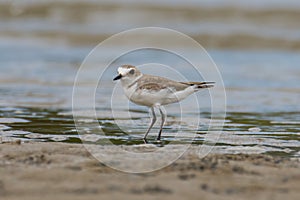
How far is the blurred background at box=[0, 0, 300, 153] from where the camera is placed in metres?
11.8

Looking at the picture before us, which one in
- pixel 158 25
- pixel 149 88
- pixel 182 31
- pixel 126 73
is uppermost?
pixel 158 25

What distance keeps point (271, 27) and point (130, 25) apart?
531cm

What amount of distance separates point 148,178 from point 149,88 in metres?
2.12

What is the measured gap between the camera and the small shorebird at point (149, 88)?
762 centimetres

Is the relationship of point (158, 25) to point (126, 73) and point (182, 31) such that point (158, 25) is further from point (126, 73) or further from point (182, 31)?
point (126, 73)

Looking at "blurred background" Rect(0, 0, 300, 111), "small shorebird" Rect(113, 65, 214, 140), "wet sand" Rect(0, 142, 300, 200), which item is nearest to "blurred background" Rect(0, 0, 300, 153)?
"blurred background" Rect(0, 0, 300, 111)

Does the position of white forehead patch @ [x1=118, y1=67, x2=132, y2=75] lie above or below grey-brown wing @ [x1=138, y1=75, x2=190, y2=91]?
above

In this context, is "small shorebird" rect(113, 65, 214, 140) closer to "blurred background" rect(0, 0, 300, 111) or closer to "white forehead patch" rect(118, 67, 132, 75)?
"white forehead patch" rect(118, 67, 132, 75)

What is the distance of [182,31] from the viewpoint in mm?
24094

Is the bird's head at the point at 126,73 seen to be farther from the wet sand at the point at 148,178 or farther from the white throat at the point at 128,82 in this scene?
the wet sand at the point at 148,178

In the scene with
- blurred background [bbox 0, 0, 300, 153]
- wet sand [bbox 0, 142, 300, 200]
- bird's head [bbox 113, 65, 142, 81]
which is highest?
blurred background [bbox 0, 0, 300, 153]

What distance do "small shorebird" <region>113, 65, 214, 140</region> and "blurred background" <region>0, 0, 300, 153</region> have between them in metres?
1.47

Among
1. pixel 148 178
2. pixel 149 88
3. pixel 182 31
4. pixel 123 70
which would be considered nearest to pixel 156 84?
pixel 149 88

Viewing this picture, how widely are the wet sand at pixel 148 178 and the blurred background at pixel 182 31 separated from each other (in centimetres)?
191
